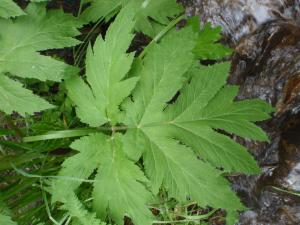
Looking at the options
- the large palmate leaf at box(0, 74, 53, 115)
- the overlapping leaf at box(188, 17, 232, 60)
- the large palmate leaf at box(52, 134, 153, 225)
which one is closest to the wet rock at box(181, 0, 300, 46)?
the overlapping leaf at box(188, 17, 232, 60)

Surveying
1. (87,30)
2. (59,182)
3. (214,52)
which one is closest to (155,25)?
(214,52)

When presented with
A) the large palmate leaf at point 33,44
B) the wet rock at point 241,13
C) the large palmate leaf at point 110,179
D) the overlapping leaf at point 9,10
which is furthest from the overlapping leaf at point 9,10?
the wet rock at point 241,13

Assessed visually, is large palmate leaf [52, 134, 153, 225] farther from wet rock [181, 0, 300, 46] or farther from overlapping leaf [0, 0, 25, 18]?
wet rock [181, 0, 300, 46]

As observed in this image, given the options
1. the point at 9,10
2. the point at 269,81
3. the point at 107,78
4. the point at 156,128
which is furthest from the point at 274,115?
the point at 9,10

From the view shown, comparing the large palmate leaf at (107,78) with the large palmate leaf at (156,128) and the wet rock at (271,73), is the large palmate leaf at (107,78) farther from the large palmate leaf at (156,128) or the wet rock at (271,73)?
the wet rock at (271,73)

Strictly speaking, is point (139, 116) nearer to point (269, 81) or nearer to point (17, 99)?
point (17, 99)

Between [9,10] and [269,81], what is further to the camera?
[269,81]

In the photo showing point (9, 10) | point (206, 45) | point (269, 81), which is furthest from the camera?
point (269, 81)
